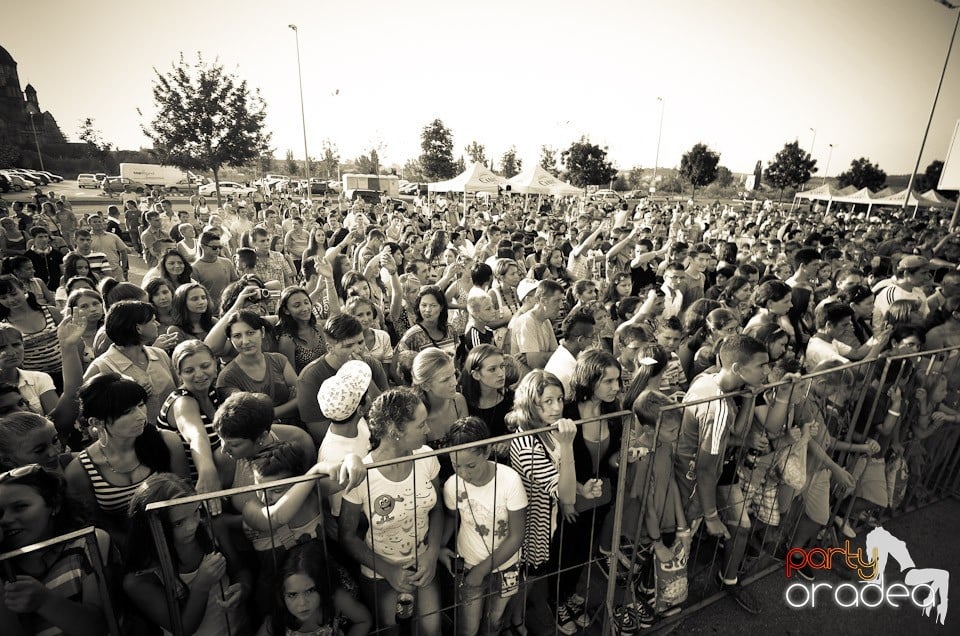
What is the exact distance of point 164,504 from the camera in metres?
1.60

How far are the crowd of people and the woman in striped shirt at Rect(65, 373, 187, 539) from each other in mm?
10

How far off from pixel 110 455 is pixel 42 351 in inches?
102

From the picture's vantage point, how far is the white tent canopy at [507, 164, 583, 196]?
2027 cm

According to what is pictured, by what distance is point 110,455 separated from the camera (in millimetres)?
2266

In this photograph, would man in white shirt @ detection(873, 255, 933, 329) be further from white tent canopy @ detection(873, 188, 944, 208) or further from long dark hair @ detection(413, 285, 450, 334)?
white tent canopy @ detection(873, 188, 944, 208)

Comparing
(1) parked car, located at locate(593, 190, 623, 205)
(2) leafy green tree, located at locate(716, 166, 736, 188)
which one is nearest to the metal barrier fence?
(1) parked car, located at locate(593, 190, 623, 205)

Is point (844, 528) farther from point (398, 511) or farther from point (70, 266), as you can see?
point (70, 266)

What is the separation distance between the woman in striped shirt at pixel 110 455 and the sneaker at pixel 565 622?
2.53 m

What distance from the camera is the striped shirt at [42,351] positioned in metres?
3.85

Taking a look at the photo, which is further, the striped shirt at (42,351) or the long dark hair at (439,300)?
the long dark hair at (439,300)

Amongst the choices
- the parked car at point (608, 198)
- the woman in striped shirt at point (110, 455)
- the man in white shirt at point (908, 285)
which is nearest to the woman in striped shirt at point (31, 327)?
the woman in striped shirt at point (110, 455)

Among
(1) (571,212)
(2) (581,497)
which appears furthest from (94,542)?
(1) (571,212)

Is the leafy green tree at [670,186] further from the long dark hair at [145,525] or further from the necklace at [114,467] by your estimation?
the long dark hair at [145,525]

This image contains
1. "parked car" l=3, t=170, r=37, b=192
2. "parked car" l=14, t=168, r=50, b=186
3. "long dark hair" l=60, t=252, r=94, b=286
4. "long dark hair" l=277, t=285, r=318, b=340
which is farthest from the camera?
"parked car" l=14, t=168, r=50, b=186
